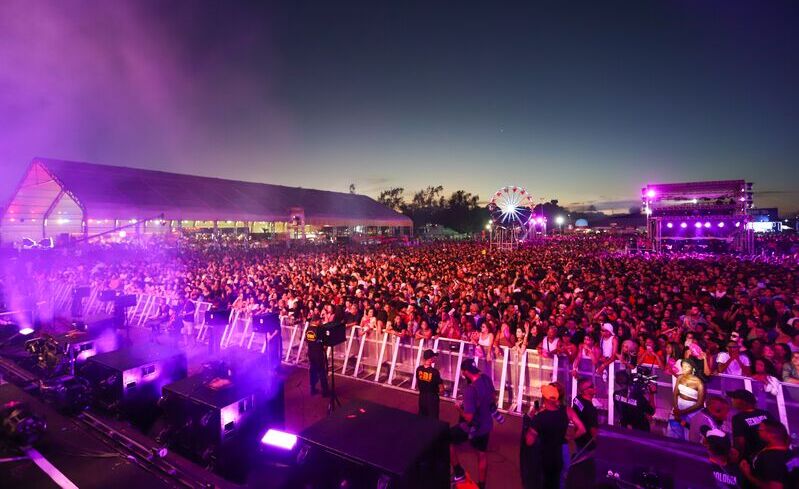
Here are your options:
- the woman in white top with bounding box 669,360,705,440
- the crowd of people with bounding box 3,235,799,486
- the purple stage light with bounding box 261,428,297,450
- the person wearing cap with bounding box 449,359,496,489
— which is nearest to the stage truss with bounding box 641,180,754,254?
the crowd of people with bounding box 3,235,799,486

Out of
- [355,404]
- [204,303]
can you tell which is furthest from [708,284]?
[204,303]

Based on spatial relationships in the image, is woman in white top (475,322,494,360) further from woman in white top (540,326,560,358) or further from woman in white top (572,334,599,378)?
woman in white top (572,334,599,378)

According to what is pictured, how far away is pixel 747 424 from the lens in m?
3.60

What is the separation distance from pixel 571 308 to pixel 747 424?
19.8 feet

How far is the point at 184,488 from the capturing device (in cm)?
402

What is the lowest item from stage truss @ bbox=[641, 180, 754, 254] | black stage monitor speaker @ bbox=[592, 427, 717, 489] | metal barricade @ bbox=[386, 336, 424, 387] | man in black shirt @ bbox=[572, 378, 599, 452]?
metal barricade @ bbox=[386, 336, 424, 387]

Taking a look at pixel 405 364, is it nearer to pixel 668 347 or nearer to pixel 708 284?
Result: pixel 668 347

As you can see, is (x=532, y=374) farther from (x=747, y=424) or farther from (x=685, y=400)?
(x=747, y=424)

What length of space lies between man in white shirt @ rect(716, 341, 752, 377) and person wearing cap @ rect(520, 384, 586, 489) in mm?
3706

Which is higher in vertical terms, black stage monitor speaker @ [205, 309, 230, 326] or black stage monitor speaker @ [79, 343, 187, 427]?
black stage monitor speaker @ [205, 309, 230, 326]

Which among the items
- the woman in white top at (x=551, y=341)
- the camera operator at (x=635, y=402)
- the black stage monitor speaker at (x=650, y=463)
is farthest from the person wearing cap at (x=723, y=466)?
the woman in white top at (x=551, y=341)

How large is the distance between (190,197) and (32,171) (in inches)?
402

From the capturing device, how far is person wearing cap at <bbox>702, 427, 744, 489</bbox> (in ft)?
9.41

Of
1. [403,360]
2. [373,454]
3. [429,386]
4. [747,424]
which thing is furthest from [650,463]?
[403,360]
